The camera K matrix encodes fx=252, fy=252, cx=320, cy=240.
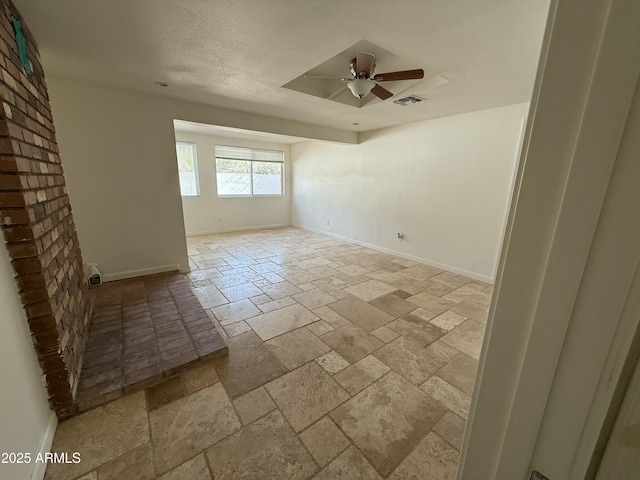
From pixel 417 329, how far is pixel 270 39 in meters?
2.66

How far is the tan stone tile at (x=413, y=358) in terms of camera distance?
1847mm

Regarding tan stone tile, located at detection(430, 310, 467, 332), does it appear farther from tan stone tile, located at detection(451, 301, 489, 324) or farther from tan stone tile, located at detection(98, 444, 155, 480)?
tan stone tile, located at detection(98, 444, 155, 480)

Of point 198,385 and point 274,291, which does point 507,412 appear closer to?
point 198,385

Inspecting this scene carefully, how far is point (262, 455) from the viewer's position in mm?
1283

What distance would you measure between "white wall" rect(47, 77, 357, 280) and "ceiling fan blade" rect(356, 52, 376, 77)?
6.83 feet

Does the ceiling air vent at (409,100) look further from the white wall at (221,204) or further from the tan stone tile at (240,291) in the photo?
the white wall at (221,204)

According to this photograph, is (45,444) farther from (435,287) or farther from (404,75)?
(435,287)

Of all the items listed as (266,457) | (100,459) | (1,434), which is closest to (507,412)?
(266,457)

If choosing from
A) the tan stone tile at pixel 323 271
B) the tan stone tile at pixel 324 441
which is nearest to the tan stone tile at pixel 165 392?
the tan stone tile at pixel 324 441

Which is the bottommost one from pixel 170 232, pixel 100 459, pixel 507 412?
pixel 100 459

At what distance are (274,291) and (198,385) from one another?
1472 mm

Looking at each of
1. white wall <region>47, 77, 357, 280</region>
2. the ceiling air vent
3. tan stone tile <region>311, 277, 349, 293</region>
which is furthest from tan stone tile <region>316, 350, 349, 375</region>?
the ceiling air vent

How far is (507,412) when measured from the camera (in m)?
0.43

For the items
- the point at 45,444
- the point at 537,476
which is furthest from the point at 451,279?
the point at 45,444
